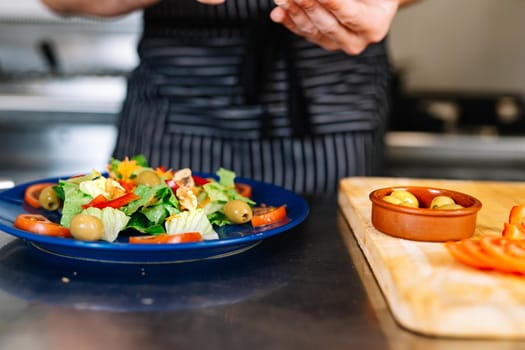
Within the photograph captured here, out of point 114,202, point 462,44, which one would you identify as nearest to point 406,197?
point 114,202

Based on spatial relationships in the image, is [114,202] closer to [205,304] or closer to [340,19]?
[205,304]

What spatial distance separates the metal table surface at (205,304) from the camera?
1.74ft

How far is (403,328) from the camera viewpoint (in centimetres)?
56

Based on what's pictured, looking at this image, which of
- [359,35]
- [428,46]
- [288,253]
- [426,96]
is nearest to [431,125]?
[426,96]

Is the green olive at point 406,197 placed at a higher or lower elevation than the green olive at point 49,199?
lower

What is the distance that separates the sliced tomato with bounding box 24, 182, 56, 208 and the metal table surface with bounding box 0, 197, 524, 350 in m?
0.10

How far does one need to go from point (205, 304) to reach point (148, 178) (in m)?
0.26

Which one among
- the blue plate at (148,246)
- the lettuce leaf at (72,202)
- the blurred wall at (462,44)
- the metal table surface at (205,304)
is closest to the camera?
the metal table surface at (205,304)

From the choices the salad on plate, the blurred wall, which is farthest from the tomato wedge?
the blurred wall

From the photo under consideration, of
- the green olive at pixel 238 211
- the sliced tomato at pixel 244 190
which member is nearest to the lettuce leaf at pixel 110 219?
the green olive at pixel 238 211

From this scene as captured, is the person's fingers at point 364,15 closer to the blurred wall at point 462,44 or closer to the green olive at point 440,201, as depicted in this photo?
the green olive at point 440,201

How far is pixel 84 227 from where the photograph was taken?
2.25ft

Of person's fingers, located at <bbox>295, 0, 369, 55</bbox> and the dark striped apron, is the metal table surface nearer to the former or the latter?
person's fingers, located at <bbox>295, 0, 369, 55</bbox>

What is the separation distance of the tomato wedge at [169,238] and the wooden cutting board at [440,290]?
0.19 m
